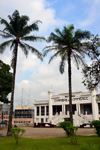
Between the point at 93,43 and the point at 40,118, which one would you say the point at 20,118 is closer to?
the point at 40,118

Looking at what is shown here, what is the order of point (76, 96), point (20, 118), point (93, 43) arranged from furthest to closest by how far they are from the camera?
point (20, 118)
point (76, 96)
point (93, 43)

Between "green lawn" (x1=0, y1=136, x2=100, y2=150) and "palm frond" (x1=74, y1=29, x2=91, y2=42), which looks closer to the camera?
"green lawn" (x1=0, y1=136, x2=100, y2=150)

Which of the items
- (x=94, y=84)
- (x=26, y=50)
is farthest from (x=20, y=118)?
(x=94, y=84)

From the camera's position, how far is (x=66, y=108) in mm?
44969

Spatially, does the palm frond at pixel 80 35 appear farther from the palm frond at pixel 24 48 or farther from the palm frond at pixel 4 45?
the palm frond at pixel 4 45

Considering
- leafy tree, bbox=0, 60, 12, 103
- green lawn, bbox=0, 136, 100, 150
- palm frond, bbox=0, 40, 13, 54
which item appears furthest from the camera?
leafy tree, bbox=0, 60, 12, 103

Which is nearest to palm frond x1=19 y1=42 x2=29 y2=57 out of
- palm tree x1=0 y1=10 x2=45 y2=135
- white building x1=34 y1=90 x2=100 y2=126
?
palm tree x1=0 y1=10 x2=45 y2=135

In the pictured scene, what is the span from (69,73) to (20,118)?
1932 inches

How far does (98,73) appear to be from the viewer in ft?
49.0

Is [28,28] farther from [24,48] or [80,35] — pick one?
[80,35]

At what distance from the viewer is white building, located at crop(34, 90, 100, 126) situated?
35.9m

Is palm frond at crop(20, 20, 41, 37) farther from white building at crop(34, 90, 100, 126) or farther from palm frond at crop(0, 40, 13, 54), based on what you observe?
white building at crop(34, 90, 100, 126)

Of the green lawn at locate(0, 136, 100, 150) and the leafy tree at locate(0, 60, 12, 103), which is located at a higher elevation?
the leafy tree at locate(0, 60, 12, 103)

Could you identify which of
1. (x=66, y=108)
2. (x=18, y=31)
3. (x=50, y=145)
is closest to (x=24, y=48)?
(x=18, y=31)
